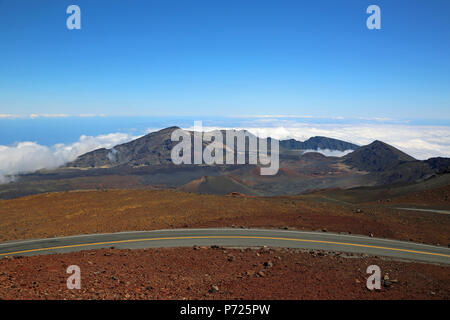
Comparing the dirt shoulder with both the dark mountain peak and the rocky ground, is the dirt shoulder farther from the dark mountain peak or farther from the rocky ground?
the dark mountain peak

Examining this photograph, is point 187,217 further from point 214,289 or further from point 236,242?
point 214,289

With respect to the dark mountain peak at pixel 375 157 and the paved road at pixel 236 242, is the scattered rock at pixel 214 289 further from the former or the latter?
the dark mountain peak at pixel 375 157

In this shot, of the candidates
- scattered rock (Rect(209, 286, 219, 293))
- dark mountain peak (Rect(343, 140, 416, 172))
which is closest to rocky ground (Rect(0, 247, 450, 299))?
scattered rock (Rect(209, 286, 219, 293))

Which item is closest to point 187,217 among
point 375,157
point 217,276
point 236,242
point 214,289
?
point 236,242
